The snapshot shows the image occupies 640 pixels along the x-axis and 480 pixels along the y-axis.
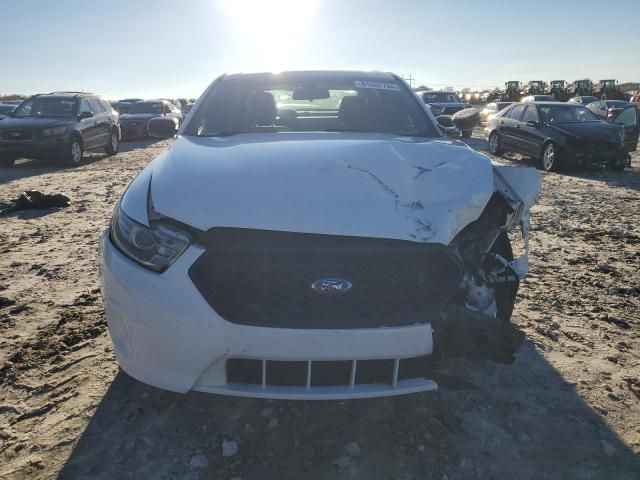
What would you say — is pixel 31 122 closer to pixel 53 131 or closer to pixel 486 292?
pixel 53 131

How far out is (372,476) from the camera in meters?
1.87

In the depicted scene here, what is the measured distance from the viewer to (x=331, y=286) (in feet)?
5.82

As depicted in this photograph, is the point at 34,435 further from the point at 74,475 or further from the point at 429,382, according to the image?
the point at 429,382

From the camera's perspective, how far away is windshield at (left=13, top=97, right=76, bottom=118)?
459 inches

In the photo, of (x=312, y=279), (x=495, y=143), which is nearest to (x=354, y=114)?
(x=312, y=279)

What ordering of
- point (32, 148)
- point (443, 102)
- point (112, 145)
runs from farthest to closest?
point (443, 102) → point (112, 145) → point (32, 148)

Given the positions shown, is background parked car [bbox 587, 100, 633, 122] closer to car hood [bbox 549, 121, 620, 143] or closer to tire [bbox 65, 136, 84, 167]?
car hood [bbox 549, 121, 620, 143]

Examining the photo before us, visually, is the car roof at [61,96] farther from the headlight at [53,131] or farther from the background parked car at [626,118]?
the background parked car at [626,118]

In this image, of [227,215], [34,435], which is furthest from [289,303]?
[34,435]

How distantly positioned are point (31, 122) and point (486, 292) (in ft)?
38.5

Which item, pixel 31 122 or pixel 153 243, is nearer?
pixel 153 243

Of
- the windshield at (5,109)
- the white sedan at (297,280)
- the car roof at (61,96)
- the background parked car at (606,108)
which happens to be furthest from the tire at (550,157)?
the windshield at (5,109)

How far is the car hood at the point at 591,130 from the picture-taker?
10477 millimetres

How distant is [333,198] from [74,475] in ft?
4.80
